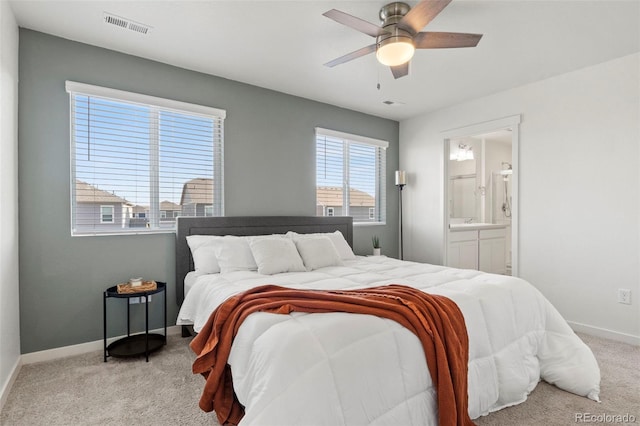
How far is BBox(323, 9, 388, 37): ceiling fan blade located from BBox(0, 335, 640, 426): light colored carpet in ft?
8.02

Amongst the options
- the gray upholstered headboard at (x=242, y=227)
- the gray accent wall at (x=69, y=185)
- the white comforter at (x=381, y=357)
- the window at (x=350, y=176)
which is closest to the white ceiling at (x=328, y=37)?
the gray accent wall at (x=69, y=185)

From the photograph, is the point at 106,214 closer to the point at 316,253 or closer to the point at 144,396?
the point at 144,396

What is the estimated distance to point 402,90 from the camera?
3.99m

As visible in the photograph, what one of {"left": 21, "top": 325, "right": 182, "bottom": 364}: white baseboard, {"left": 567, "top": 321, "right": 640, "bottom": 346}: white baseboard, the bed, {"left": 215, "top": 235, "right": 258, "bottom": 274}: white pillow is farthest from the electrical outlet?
{"left": 21, "top": 325, "right": 182, "bottom": 364}: white baseboard

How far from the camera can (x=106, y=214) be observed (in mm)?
2990

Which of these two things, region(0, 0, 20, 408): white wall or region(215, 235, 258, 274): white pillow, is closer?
region(0, 0, 20, 408): white wall

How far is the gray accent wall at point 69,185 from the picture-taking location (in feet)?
8.71

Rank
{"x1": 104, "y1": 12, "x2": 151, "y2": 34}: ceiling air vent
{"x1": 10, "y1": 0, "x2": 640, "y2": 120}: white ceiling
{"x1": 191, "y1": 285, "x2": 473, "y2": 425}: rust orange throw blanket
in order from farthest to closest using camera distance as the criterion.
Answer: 1. {"x1": 104, "y1": 12, "x2": 151, "y2": 34}: ceiling air vent
2. {"x1": 10, "y1": 0, "x2": 640, "y2": 120}: white ceiling
3. {"x1": 191, "y1": 285, "x2": 473, "y2": 425}: rust orange throw blanket

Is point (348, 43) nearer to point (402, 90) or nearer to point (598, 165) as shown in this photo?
point (402, 90)

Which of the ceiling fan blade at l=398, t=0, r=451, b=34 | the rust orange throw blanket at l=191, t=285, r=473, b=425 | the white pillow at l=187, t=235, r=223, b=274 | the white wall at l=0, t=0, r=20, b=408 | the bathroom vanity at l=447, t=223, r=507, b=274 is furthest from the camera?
the bathroom vanity at l=447, t=223, r=507, b=274

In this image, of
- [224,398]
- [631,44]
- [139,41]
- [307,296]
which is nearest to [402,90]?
[631,44]

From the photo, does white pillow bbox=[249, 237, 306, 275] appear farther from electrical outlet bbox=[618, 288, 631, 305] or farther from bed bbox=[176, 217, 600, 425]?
electrical outlet bbox=[618, 288, 631, 305]

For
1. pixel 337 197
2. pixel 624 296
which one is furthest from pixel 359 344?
pixel 337 197

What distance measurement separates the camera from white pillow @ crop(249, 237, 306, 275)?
2.86 m
